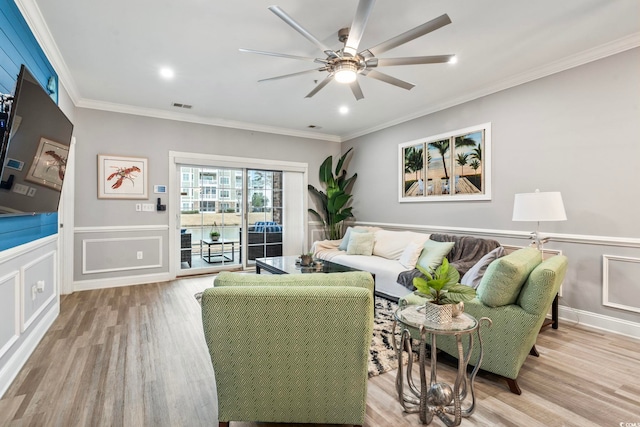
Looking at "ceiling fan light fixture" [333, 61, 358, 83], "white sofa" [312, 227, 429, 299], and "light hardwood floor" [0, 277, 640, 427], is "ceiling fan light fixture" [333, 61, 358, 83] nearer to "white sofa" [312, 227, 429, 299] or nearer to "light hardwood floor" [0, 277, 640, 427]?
"white sofa" [312, 227, 429, 299]

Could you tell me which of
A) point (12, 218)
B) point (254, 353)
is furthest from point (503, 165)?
point (12, 218)

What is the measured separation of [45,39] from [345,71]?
2.58 meters

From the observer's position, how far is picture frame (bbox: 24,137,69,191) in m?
2.11

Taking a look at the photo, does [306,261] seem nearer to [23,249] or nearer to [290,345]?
[290,345]

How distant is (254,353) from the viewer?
1.40 m

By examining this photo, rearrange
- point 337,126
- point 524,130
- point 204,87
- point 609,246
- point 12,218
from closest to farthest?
point 12,218, point 609,246, point 524,130, point 204,87, point 337,126

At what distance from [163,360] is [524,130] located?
4.18m

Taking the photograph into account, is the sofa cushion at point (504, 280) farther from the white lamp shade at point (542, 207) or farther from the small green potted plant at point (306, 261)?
the small green potted plant at point (306, 261)

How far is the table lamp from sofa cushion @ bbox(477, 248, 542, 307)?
983 mm

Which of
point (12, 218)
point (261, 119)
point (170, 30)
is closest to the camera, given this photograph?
point (12, 218)

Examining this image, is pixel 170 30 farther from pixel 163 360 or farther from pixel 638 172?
pixel 638 172

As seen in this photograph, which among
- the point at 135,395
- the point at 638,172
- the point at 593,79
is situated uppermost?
the point at 593,79

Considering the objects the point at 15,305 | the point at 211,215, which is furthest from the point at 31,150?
the point at 211,215

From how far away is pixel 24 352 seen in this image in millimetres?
2338
